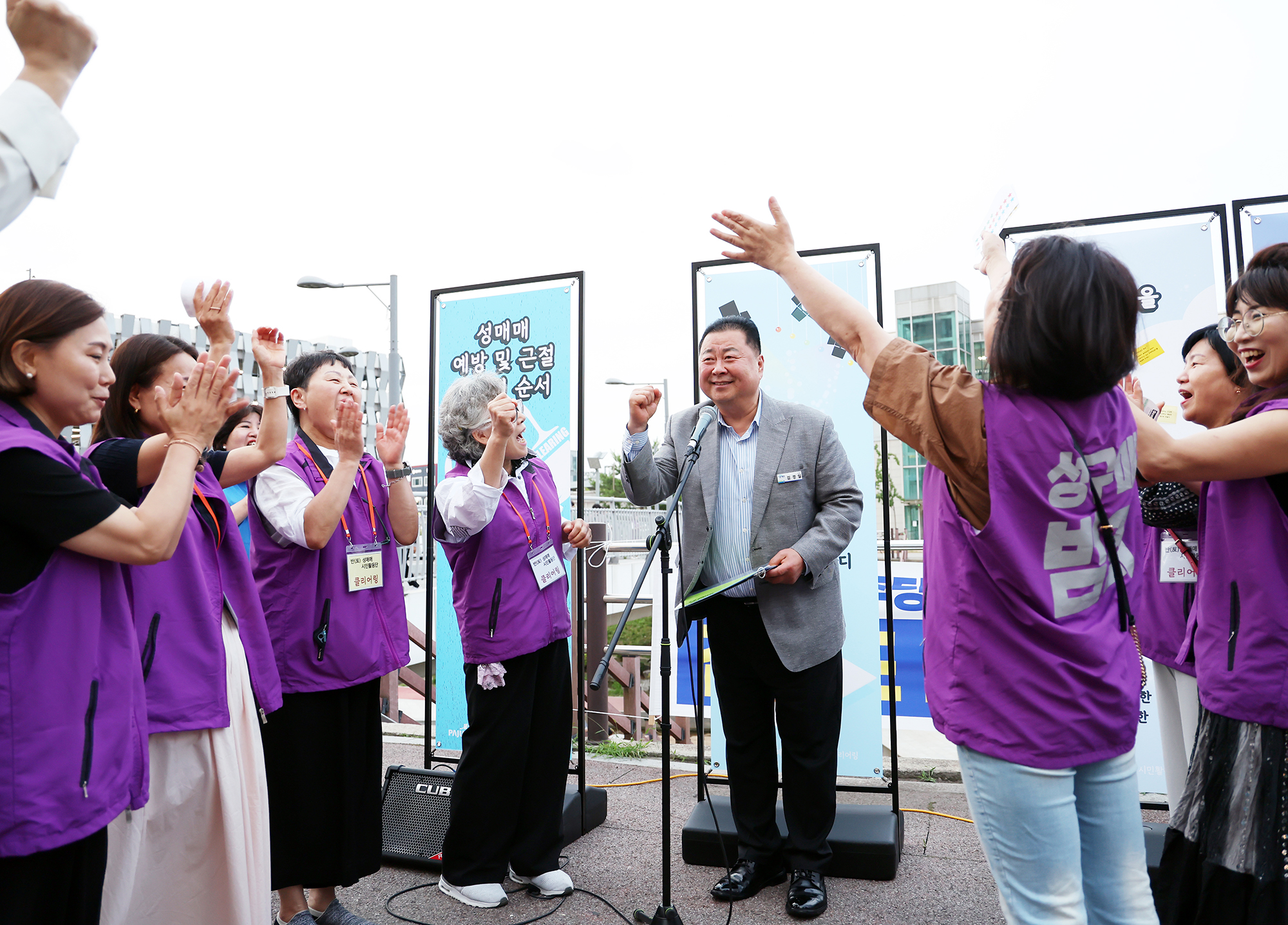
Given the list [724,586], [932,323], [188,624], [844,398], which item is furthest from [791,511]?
[932,323]

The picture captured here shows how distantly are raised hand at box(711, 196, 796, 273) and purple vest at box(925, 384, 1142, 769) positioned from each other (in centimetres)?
47

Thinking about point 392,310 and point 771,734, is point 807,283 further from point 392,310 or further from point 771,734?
point 392,310

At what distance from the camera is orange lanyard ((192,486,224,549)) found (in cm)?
184

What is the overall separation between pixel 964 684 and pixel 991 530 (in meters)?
0.29

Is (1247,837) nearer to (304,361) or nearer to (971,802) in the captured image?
(971,802)

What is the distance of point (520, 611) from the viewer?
2.66m

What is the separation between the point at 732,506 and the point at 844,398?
2.97 feet

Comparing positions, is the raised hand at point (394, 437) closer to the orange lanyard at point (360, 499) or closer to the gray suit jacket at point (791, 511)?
the orange lanyard at point (360, 499)

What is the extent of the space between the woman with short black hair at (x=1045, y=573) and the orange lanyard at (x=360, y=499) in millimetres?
1697

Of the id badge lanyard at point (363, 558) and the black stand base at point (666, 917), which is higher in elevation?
the id badge lanyard at point (363, 558)

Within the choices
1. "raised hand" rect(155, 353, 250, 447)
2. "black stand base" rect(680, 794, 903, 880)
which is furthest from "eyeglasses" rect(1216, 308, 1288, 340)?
"raised hand" rect(155, 353, 250, 447)

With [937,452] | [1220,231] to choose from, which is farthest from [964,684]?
[1220,231]

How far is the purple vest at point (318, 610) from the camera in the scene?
2.28 metres

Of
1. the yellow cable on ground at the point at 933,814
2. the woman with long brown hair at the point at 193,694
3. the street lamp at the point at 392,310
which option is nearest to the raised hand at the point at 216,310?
the woman with long brown hair at the point at 193,694
